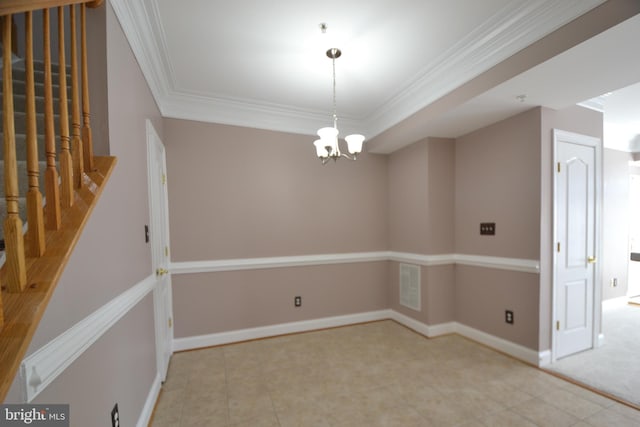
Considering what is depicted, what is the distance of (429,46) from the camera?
2.12 meters

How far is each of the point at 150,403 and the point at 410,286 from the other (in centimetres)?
289

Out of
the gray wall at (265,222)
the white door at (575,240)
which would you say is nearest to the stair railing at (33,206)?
the gray wall at (265,222)

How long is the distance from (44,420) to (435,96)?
313 centimetres

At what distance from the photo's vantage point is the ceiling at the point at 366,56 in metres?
1.70

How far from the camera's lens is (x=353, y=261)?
12.1 ft

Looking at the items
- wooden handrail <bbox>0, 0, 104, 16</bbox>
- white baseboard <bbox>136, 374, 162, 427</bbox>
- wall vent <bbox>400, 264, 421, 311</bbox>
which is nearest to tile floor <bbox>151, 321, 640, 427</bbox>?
white baseboard <bbox>136, 374, 162, 427</bbox>

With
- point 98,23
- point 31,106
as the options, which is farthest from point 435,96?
point 31,106

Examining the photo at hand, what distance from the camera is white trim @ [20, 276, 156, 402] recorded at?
2.44 ft

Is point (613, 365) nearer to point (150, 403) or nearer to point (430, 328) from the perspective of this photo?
point (430, 328)

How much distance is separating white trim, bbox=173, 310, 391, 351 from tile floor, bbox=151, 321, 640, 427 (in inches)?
4.1

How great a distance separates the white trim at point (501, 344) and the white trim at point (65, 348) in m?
3.32

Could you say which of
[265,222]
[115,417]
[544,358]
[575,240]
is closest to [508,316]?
[544,358]

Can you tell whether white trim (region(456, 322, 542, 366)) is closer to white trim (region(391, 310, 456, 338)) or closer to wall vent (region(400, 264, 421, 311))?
white trim (region(391, 310, 456, 338))

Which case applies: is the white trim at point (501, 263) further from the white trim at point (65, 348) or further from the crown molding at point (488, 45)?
the white trim at point (65, 348)
